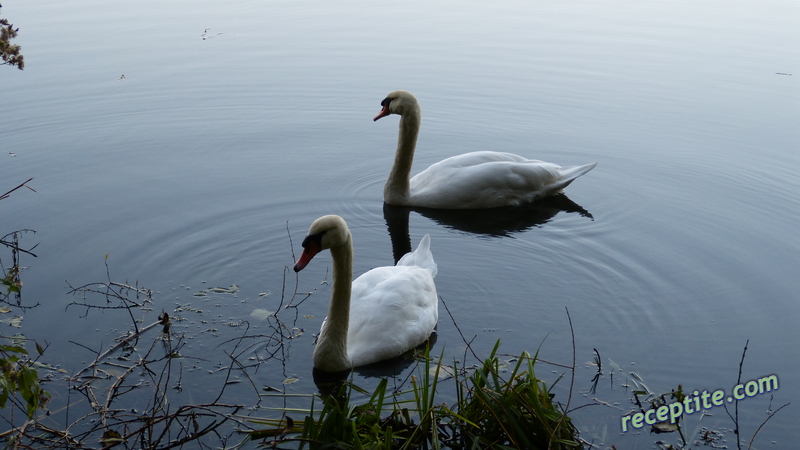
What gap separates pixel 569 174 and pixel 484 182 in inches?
48.2

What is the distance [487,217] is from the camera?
404 inches

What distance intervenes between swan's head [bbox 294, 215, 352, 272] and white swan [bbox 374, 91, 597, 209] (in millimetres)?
4072

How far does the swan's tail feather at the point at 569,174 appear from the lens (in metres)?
10.8

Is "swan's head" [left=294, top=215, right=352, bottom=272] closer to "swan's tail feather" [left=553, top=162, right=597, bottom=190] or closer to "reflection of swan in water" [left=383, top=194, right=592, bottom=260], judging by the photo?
"reflection of swan in water" [left=383, top=194, right=592, bottom=260]

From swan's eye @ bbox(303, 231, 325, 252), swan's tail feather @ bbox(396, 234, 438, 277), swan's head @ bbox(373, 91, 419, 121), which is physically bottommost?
swan's tail feather @ bbox(396, 234, 438, 277)

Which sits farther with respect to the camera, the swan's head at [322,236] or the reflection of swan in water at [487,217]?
the reflection of swan in water at [487,217]

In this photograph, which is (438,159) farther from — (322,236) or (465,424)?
(465,424)

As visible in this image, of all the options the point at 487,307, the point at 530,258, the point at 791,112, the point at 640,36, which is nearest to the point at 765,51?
the point at 640,36

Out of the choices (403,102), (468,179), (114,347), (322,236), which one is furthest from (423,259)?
(403,102)

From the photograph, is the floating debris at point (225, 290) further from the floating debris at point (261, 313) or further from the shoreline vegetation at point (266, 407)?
the shoreline vegetation at point (266, 407)

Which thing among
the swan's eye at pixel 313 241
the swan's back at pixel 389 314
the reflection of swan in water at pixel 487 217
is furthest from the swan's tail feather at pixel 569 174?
the swan's eye at pixel 313 241

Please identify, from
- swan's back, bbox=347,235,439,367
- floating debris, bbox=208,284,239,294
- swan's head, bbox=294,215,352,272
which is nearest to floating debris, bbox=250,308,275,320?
floating debris, bbox=208,284,239,294

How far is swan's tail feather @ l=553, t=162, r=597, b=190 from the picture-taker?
1084cm

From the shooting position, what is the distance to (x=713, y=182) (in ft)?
36.7
